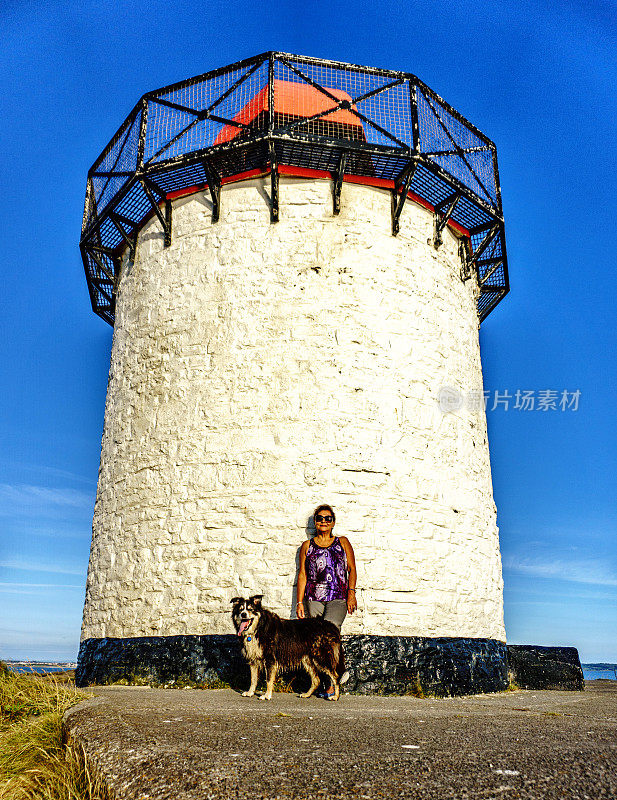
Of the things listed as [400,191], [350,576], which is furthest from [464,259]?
[350,576]

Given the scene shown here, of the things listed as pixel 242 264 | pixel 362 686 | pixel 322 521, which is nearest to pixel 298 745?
pixel 322 521

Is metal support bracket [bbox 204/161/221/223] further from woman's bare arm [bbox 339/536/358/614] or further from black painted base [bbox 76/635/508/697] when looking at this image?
black painted base [bbox 76/635/508/697]

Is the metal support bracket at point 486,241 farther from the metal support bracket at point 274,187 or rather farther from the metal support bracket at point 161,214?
the metal support bracket at point 161,214

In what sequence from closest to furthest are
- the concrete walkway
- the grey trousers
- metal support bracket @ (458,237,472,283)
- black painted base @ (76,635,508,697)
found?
the concrete walkway → the grey trousers → black painted base @ (76,635,508,697) → metal support bracket @ (458,237,472,283)

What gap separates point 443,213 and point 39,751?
8700 mm

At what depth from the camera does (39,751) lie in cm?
371

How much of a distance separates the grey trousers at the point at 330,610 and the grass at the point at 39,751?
230 centimetres

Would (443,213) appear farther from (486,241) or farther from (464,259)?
(486,241)

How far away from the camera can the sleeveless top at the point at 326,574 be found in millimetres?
6359

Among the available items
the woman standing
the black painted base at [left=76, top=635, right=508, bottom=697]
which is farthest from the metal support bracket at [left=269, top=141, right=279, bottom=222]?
the black painted base at [left=76, top=635, right=508, bottom=697]

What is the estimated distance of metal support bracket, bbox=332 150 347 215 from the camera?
8.48 m

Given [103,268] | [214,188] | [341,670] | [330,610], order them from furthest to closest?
[103,268] → [214,188] → [330,610] → [341,670]

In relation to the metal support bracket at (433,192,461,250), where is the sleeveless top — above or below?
below

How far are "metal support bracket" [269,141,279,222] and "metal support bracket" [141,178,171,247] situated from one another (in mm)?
1703
